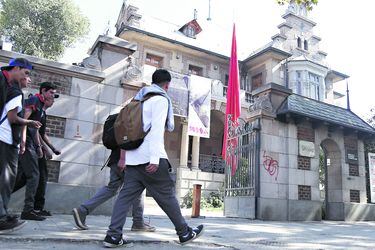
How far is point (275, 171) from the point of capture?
9.59m

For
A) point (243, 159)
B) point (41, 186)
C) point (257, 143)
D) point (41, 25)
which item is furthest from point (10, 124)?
point (41, 25)

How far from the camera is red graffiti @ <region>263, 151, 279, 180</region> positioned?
31.1ft

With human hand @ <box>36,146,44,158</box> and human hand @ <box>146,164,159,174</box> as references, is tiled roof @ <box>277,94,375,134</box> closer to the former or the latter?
human hand @ <box>36,146,44,158</box>

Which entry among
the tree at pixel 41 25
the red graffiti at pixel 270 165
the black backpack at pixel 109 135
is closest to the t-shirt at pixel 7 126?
the black backpack at pixel 109 135

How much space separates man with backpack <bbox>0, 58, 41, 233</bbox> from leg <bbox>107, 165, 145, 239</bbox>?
3.71ft

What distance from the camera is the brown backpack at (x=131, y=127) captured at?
3.64 meters

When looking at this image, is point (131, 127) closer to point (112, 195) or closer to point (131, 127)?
point (131, 127)

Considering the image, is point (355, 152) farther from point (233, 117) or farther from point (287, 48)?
point (287, 48)

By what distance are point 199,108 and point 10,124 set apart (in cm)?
1474

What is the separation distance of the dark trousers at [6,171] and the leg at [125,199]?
1.27m

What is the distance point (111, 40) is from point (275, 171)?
211 inches

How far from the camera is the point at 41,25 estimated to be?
25.5 m

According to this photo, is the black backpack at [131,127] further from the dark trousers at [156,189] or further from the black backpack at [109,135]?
the black backpack at [109,135]

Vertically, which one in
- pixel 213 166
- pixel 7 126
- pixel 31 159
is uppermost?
pixel 213 166
